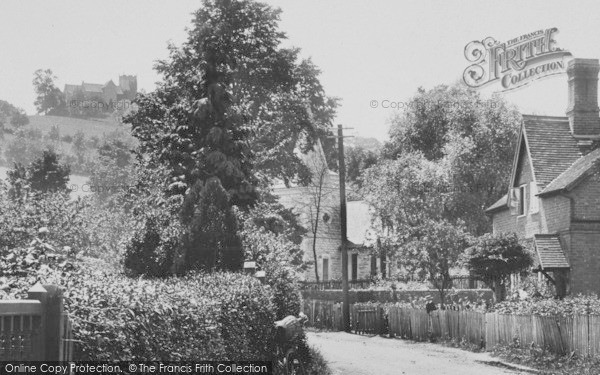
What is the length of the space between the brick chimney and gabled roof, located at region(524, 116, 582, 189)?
498 millimetres

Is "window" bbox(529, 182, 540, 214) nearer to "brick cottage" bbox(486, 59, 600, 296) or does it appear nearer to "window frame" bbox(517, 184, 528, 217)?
"brick cottage" bbox(486, 59, 600, 296)

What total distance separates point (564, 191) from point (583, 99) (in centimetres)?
675

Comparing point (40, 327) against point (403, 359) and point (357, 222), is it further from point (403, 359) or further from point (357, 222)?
point (357, 222)

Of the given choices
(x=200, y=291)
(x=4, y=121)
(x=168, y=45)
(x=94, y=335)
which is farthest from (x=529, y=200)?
(x=4, y=121)

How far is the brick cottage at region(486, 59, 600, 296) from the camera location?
34562 millimetres

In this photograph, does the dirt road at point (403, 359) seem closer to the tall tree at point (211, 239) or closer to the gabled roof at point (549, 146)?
the tall tree at point (211, 239)

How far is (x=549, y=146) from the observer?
39344 millimetres

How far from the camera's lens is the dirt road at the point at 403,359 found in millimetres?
22734

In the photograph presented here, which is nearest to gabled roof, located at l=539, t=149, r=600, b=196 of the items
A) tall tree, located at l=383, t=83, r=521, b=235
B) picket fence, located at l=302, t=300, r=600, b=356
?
picket fence, located at l=302, t=300, r=600, b=356

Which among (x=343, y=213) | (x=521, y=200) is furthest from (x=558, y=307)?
(x=343, y=213)

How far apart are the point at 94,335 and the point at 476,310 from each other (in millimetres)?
22549

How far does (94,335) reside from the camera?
8461 mm

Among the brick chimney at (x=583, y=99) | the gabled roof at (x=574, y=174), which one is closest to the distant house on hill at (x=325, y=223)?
the brick chimney at (x=583, y=99)

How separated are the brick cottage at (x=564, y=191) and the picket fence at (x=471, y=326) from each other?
5.53 m
